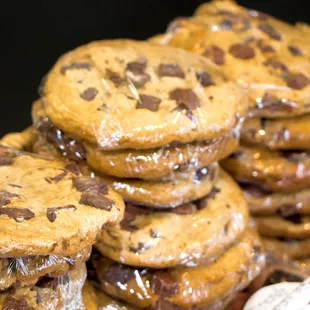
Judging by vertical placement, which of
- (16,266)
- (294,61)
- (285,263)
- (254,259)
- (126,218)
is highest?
(294,61)

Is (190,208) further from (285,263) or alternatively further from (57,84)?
(285,263)

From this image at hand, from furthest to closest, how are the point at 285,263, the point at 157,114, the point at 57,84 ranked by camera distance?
the point at 285,263
the point at 57,84
the point at 157,114

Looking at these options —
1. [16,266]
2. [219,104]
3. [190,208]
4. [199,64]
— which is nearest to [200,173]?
[190,208]

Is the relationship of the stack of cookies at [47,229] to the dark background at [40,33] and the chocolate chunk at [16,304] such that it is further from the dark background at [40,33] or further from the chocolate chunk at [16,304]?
the dark background at [40,33]

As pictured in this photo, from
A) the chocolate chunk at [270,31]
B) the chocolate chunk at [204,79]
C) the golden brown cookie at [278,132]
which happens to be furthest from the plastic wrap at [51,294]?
the chocolate chunk at [270,31]

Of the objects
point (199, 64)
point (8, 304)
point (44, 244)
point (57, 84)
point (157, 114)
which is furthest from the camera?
point (199, 64)

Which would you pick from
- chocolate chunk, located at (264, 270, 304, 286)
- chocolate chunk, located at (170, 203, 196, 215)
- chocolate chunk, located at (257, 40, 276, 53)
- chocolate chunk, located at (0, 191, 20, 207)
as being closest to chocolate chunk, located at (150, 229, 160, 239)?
chocolate chunk, located at (170, 203, 196, 215)

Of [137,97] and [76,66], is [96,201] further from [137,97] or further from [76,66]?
[76,66]
